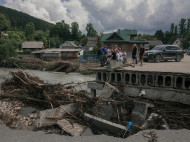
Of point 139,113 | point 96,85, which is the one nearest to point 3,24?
point 96,85

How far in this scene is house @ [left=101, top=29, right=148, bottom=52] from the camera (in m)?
41.5

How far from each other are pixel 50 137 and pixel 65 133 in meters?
0.49

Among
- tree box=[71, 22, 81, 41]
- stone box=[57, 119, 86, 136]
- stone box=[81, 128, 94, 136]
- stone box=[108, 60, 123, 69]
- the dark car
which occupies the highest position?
tree box=[71, 22, 81, 41]

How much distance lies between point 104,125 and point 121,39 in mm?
37778

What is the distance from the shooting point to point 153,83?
7.65 meters

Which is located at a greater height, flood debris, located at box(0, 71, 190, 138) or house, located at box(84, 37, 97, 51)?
house, located at box(84, 37, 97, 51)

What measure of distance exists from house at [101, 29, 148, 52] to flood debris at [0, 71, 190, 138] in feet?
115

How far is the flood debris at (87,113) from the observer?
5.79m

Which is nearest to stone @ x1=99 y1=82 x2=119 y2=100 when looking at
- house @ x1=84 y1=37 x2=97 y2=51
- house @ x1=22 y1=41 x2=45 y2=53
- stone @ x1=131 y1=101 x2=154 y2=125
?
stone @ x1=131 y1=101 x2=154 y2=125

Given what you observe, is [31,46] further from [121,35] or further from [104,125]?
[104,125]

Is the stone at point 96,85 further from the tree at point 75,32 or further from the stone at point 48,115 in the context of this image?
the tree at point 75,32

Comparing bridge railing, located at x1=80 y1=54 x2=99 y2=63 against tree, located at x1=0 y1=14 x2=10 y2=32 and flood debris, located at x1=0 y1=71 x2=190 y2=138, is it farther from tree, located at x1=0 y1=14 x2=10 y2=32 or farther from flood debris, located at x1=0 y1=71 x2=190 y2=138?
tree, located at x1=0 y1=14 x2=10 y2=32

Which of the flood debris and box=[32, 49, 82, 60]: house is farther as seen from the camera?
box=[32, 49, 82, 60]: house

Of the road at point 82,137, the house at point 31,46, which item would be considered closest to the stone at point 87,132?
the road at point 82,137
